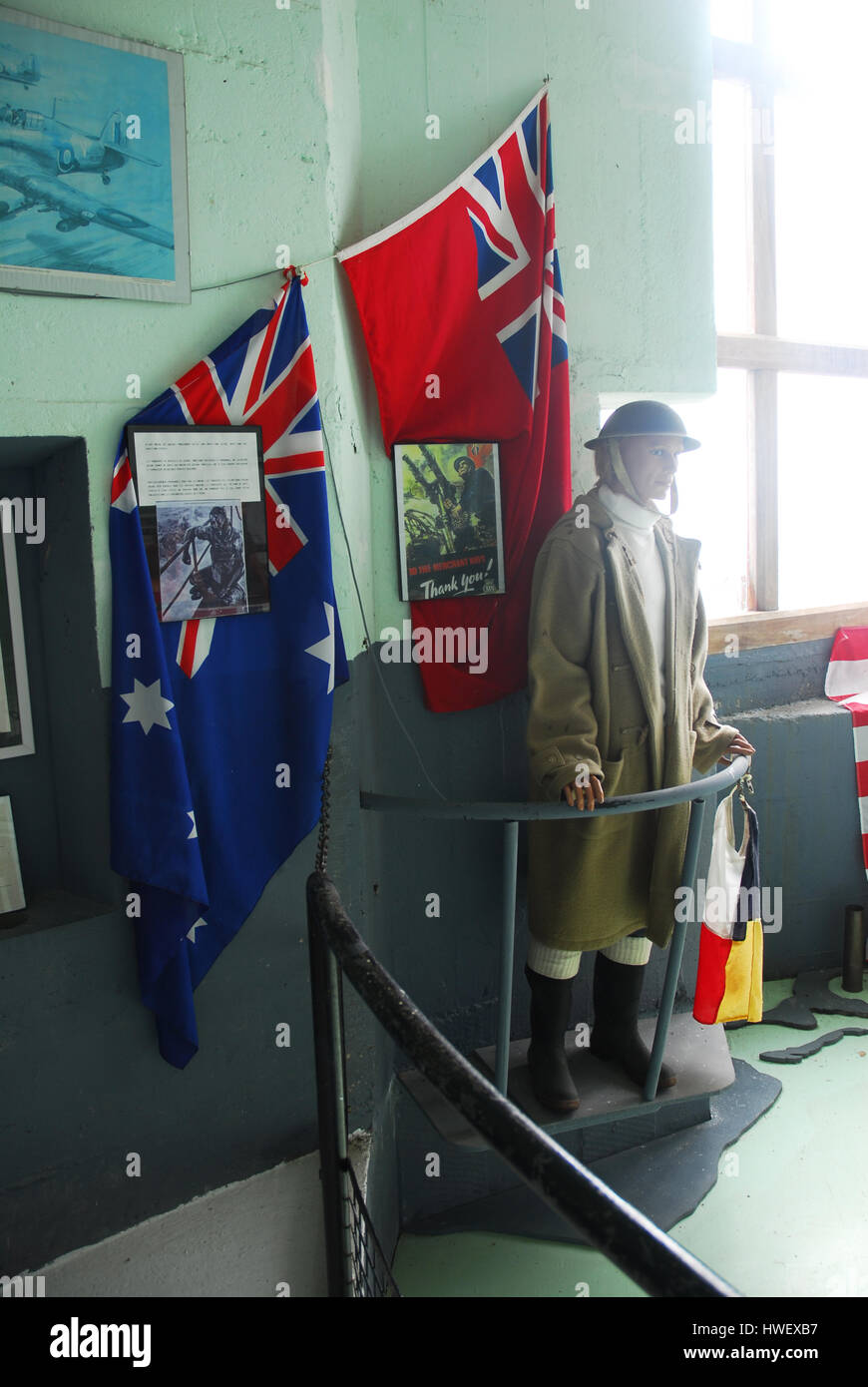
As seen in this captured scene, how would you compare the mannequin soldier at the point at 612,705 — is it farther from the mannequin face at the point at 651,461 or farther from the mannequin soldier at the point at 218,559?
Result: the mannequin soldier at the point at 218,559

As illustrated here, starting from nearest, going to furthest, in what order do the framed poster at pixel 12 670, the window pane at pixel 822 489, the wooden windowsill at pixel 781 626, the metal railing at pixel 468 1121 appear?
the metal railing at pixel 468 1121, the framed poster at pixel 12 670, the wooden windowsill at pixel 781 626, the window pane at pixel 822 489

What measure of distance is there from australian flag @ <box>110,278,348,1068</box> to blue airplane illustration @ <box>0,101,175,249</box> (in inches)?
11.8

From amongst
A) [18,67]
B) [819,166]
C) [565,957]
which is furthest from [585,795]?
[819,166]

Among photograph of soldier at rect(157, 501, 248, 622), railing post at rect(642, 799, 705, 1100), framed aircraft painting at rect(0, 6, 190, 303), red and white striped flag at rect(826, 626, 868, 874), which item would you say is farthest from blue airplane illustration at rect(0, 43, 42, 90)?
red and white striped flag at rect(826, 626, 868, 874)

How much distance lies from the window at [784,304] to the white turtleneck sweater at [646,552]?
3.31 feet

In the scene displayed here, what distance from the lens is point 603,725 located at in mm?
2332

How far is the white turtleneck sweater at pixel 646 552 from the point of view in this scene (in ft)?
7.84

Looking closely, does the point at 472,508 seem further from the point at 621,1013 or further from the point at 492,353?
the point at 621,1013

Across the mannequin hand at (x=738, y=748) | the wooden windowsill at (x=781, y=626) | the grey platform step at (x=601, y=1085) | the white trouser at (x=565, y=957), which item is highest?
the wooden windowsill at (x=781, y=626)

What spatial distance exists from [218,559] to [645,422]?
3.54ft

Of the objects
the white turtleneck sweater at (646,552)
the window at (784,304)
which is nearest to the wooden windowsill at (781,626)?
the window at (784,304)

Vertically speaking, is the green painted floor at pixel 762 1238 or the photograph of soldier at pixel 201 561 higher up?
the photograph of soldier at pixel 201 561

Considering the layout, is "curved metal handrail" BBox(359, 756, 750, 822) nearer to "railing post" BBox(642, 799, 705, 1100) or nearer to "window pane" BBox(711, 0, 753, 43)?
"railing post" BBox(642, 799, 705, 1100)
